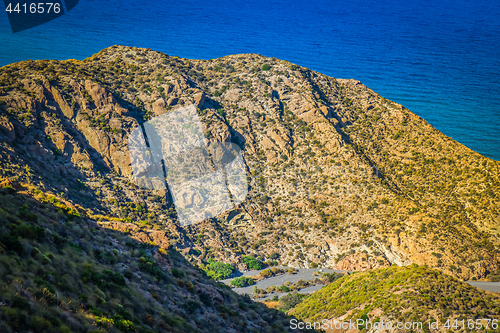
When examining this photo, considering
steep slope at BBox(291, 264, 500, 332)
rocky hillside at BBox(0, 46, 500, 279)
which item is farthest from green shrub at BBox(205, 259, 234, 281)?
steep slope at BBox(291, 264, 500, 332)

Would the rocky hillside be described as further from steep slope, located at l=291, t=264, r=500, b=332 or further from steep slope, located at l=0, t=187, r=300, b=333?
steep slope, located at l=0, t=187, r=300, b=333

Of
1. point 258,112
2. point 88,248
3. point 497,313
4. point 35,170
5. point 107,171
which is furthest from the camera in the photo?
point 258,112

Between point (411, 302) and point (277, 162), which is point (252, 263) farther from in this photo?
point (411, 302)

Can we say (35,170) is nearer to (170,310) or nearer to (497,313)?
(170,310)

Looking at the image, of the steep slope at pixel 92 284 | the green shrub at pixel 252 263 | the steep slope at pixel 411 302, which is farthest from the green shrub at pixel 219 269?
the steep slope at pixel 92 284

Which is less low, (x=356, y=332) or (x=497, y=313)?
(x=497, y=313)

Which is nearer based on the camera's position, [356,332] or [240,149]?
[356,332]

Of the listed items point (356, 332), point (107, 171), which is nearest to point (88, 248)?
point (356, 332)
